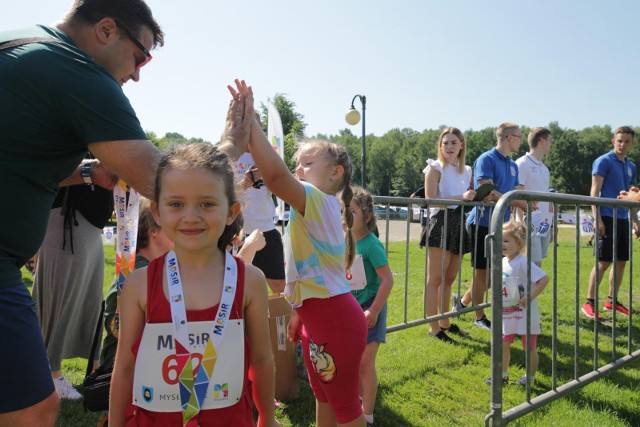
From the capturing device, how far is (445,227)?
17.3 feet

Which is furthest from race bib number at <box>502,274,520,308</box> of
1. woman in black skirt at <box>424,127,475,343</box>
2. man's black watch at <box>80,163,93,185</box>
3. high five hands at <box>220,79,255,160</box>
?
man's black watch at <box>80,163,93,185</box>

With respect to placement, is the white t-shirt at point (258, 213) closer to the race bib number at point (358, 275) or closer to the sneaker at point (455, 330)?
the race bib number at point (358, 275)

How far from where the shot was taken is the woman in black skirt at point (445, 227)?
5453 millimetres

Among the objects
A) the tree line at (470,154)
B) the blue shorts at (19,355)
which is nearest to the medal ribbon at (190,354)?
the blue shorts at (19,355)

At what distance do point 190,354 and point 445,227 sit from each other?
13.2ft

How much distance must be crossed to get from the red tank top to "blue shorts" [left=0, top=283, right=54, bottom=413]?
0.34m

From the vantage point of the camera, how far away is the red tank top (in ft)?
5.31

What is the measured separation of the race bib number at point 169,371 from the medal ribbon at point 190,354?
0.04ft

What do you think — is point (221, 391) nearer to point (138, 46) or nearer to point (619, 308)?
point (138, 46)

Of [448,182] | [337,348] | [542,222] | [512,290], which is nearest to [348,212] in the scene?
[337,348]

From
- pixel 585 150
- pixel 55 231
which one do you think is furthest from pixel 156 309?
pixel 585 150

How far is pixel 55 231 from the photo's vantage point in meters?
3.63

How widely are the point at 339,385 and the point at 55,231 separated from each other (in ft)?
7.65

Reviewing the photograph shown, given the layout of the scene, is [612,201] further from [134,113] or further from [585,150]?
[585,150]
